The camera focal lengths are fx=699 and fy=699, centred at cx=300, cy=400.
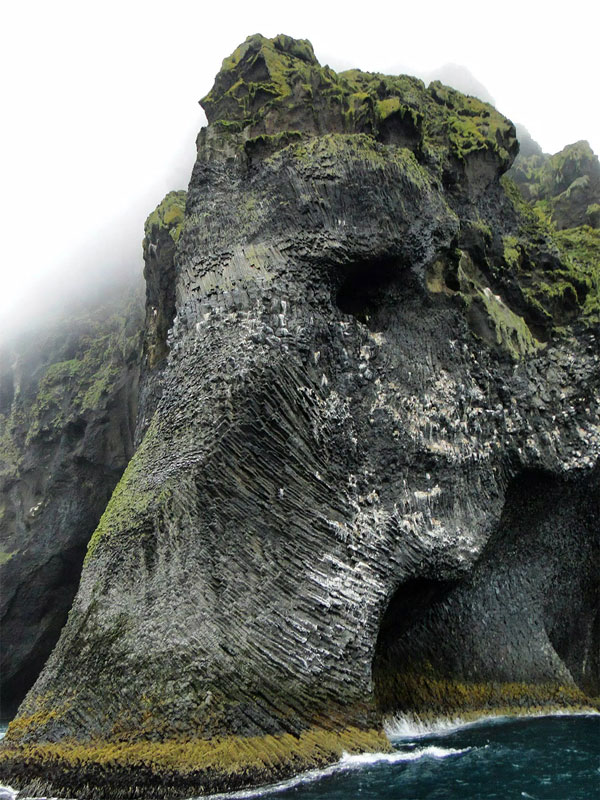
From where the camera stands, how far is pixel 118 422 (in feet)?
99.3

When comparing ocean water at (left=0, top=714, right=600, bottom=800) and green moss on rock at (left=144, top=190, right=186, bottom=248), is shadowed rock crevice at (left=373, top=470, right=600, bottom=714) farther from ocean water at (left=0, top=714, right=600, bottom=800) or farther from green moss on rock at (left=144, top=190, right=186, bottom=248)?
green moss on rock at (left=144, top=190, right=186, bottom=248)

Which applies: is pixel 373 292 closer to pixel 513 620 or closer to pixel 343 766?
pixel 513 620

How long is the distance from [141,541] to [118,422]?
17.5m

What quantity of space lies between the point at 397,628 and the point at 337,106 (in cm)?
1370

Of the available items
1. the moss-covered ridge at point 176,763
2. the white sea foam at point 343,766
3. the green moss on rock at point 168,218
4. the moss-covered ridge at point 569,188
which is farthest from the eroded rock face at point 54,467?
the white sea foam at point 343,766

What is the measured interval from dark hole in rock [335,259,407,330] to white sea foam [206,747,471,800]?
30.4ft

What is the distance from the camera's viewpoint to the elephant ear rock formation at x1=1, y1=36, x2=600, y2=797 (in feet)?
39.2

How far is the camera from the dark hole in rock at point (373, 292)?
17.1m

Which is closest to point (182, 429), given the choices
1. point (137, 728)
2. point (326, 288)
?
point (326, 288)

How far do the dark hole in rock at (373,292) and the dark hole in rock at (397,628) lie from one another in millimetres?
6215

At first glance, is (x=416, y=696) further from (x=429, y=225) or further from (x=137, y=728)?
(x=429, y=225)

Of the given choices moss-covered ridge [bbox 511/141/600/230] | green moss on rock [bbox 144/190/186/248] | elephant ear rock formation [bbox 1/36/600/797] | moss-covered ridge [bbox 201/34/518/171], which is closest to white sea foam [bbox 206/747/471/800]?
elephant ear rock formation [bbox 1/36/600/797]

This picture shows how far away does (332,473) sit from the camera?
14.3m

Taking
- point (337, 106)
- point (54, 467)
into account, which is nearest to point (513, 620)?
point (337, 106)
